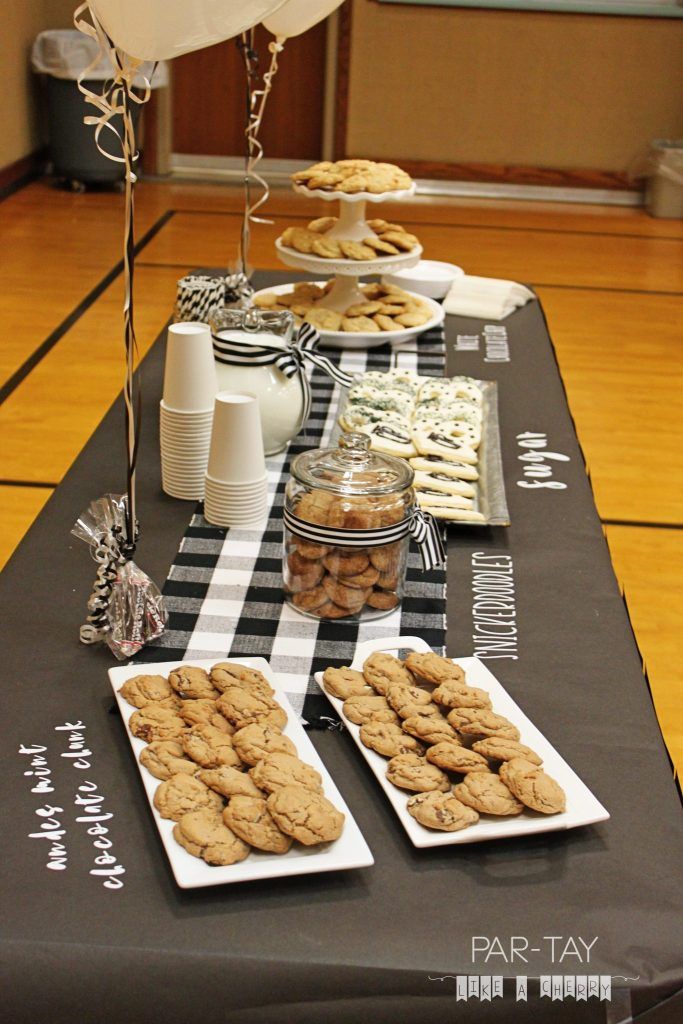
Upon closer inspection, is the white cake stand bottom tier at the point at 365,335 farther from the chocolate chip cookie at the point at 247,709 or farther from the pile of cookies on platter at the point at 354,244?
the chocolate chip cookie at the point at 247,709

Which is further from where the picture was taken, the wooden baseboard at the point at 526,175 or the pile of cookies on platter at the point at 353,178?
the wooden baseboard at the point at 526,175

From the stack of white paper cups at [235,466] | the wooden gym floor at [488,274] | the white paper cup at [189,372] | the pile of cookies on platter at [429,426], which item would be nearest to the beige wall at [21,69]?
the wooden gym floor at [488,274]

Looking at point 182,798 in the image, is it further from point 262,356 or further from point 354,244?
point 354,244

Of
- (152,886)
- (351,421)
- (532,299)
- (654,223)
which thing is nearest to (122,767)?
(152,886)

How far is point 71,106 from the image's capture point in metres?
5.27

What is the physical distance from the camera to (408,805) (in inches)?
34.1

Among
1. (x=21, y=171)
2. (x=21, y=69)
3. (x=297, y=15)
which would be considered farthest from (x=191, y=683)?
(x=21, y=69)

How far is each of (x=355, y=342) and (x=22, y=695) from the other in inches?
45.0

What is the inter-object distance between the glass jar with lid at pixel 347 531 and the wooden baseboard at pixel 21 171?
14.7ft

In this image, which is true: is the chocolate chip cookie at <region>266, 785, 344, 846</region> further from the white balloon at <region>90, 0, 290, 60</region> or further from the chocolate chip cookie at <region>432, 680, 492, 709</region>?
the white balloon at <region>90, 0, 290, 60</region>

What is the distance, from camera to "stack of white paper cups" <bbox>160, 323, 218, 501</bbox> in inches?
55.6

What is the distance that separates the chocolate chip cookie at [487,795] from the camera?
85 cm

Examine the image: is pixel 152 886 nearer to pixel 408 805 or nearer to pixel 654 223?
pixel 408 805

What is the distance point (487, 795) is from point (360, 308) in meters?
1.37
